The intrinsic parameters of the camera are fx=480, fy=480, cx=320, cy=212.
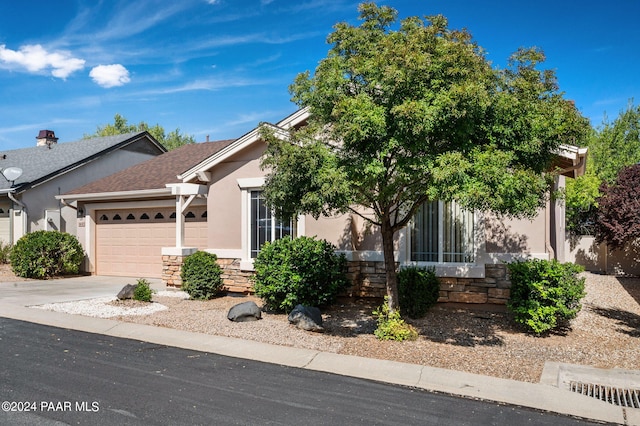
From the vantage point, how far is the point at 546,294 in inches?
317

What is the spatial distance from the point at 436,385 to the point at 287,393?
1.82 m

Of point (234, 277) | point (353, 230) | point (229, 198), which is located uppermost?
point (229, 198)

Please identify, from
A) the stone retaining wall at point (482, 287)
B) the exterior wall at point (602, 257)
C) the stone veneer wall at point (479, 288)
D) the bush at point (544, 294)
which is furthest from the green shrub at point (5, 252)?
the exterior wall at point (602, 257)

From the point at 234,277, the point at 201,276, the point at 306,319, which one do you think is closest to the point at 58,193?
the point at 201,276

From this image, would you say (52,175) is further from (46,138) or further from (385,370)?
(385,370)

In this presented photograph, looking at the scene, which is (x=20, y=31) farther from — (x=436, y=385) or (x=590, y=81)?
(x=590, y=81)

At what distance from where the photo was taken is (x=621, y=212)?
1417cm

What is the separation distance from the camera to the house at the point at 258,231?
31.5 feet

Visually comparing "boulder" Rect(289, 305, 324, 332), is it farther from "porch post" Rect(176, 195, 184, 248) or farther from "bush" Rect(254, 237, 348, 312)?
"porch post" Rect(176, 195, 184, 248)

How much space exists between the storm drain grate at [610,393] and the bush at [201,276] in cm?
809

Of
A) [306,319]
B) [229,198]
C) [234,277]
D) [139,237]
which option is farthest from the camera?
[139,237]

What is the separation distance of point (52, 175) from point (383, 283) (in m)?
14.3

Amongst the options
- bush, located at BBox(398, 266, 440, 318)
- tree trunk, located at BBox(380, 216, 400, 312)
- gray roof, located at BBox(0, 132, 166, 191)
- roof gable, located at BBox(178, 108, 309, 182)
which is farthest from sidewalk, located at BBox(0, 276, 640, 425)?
gray roof, located at BBox(0, 132, 166, 191)

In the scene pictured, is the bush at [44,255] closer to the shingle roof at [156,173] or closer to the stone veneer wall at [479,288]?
the shingle roof at [156,173]
